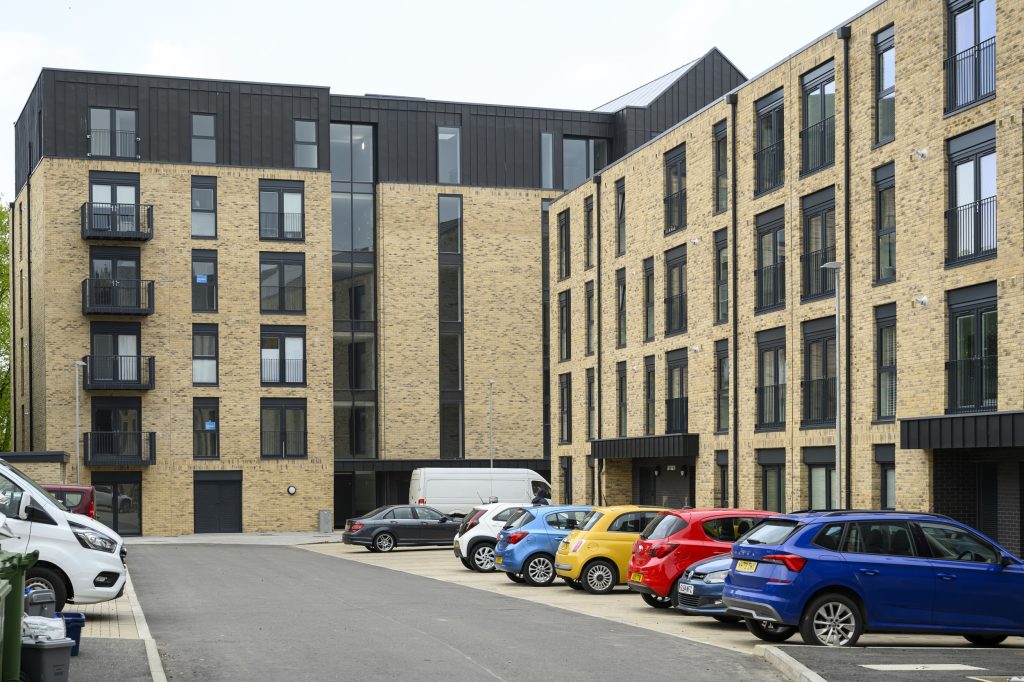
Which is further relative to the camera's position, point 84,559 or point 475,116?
point 475,116

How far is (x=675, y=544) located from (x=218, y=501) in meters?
37.1

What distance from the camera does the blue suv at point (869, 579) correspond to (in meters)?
15.0

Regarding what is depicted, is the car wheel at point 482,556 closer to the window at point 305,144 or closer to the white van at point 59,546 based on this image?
the white van at point 59,546

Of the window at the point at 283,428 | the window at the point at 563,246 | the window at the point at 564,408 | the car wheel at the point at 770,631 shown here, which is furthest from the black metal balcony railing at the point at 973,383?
the window at the point at 283,428

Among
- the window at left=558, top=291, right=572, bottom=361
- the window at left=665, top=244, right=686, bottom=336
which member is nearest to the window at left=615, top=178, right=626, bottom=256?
the window at left=665, top=244, right=686, bottom=336

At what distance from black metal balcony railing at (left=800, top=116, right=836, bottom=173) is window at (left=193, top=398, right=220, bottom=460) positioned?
97.7 feet

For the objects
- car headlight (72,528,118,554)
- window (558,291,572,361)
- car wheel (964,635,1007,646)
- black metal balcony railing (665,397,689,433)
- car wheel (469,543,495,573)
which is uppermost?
window (558,291,572,361)

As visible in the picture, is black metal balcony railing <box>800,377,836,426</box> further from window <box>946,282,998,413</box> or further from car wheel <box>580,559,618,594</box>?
car wheel <box>580,559,618,594</box>

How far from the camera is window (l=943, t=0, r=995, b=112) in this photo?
80.4 feet

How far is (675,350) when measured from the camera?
1468 inches

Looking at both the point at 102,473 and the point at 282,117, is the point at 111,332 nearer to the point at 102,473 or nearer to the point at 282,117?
the point at 102,473

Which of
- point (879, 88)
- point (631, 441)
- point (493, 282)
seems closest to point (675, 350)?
point (631, 441)

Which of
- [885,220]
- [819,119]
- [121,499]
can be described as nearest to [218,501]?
[121,499]

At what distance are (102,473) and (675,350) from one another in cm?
2516
